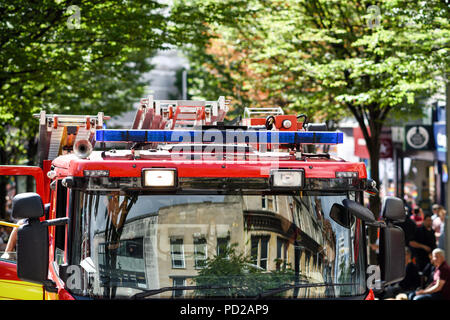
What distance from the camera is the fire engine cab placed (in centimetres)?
543

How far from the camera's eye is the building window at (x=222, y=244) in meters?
5.54

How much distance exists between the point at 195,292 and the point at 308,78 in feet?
45.1

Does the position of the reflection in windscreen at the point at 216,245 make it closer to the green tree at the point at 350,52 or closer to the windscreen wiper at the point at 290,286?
the windscreen wiper at the point at 290,286

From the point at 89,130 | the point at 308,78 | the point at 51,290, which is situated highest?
the point at 308,78

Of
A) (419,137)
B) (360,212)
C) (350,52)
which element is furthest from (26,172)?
(419,137)

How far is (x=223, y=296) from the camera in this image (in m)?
5.35

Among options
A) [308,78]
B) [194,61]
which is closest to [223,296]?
[308,78]

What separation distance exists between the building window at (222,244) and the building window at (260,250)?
0.60 feet

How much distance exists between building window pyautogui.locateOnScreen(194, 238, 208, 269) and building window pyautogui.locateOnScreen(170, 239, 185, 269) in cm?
10

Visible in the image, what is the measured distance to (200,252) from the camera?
5527mm

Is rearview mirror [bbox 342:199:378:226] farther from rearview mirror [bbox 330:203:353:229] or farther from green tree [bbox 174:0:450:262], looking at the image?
green tree [bbox 174:0:450:262]

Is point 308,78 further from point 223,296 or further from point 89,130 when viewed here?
point 223,296

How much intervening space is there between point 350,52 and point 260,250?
13.8 metres

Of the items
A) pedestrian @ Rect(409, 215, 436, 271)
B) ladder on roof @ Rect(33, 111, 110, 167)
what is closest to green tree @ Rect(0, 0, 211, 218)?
ladder on roof @ Rect(33, 111, 110, 167)
